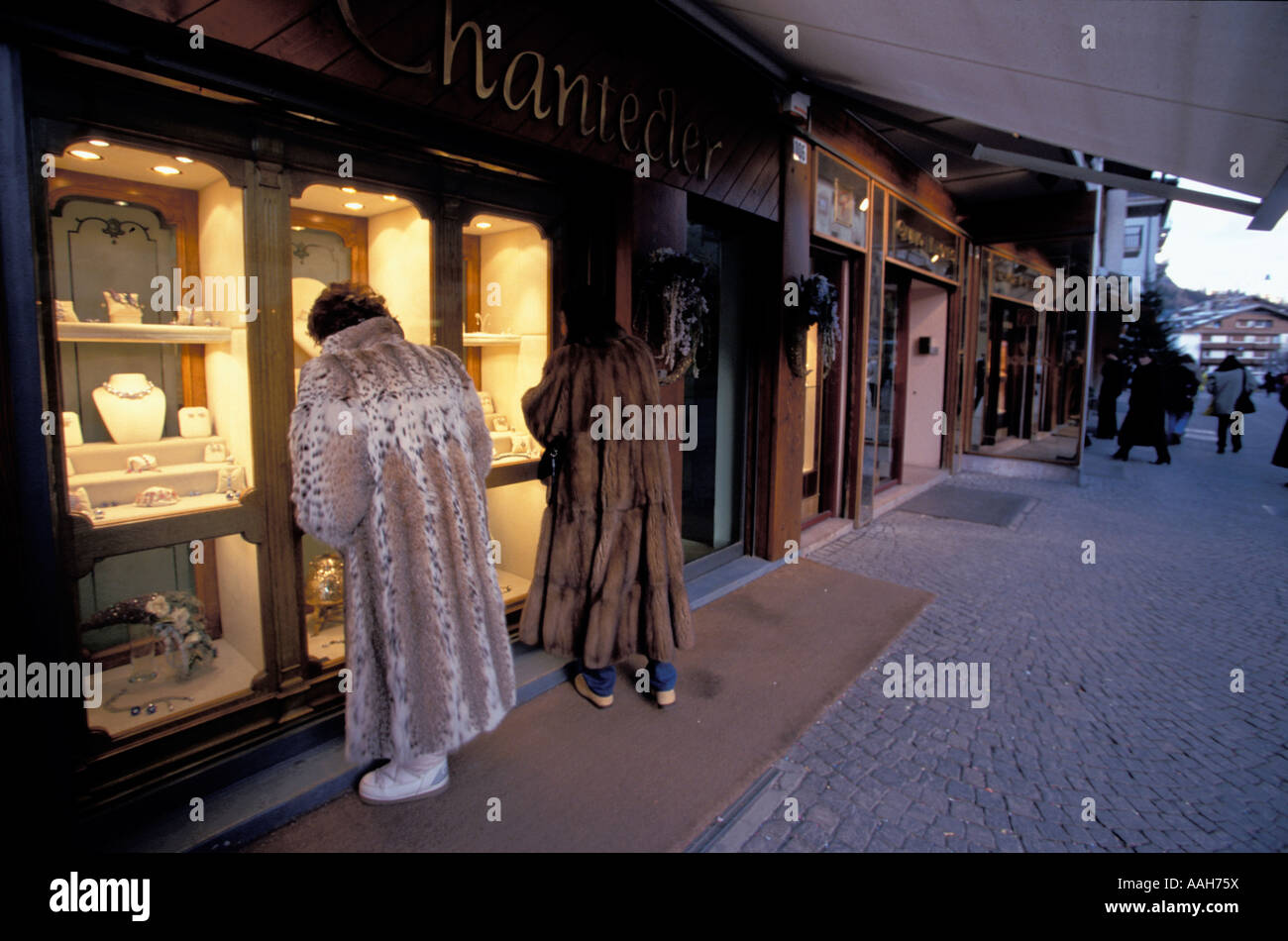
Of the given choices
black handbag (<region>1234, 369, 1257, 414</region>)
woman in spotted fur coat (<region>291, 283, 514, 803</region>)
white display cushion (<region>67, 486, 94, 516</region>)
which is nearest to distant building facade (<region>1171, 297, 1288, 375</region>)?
black handbag (<region>1234, 369, 1257, 414</region>)

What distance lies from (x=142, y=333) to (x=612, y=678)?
2456 mm

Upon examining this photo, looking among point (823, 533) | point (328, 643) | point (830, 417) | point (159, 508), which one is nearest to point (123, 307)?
point (159, 508)

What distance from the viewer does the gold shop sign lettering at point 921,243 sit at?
745 centimetres

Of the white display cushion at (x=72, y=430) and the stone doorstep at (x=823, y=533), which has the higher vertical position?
the white display cushion at (x=72, y=430)

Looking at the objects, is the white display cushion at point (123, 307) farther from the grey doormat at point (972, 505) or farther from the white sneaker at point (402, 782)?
the grey doormat at point (972, 505)

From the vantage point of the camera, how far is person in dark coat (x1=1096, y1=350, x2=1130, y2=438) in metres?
13.4

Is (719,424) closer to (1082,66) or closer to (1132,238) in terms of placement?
(1082,66)

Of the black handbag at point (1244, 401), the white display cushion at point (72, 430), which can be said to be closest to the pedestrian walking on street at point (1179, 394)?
the black handbag at point (1244, 401)

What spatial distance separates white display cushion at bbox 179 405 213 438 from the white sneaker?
1.56 metres

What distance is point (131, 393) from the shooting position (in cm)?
257

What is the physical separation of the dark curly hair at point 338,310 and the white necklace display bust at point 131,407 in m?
0.82

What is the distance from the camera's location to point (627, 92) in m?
3.75
